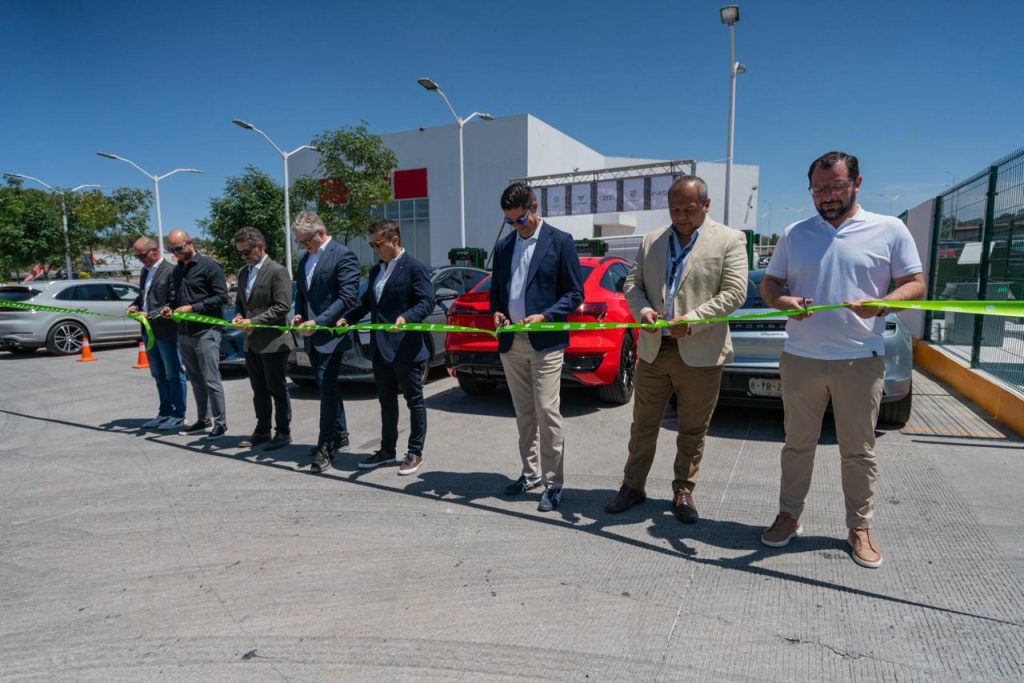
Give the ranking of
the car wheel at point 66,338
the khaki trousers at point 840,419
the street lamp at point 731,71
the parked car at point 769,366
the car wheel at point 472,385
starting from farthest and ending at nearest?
the street lamp at point 731,71
the car wheel at point 66,338
the car wheel at point 472,385
the parked car at point 769,366
the khaki trousers at point 840,419

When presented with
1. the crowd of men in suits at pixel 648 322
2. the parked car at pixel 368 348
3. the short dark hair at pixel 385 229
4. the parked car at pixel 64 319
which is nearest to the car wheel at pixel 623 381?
the parked car at pixel 368 348

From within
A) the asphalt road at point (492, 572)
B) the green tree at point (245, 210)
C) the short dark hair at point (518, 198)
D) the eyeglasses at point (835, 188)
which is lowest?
the asphalt road at point (492, 572)

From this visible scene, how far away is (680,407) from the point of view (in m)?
3.52

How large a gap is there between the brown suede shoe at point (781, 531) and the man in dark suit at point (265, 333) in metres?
3.92

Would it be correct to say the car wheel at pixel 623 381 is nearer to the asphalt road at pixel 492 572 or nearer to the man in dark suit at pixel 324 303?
the asphalt road at pixel 492 572

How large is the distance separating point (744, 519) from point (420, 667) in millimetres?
2157

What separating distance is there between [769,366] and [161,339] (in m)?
5.61

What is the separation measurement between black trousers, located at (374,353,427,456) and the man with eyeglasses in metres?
A: 1.98

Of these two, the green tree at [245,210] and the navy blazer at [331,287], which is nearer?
the navy blazer at [331,287]

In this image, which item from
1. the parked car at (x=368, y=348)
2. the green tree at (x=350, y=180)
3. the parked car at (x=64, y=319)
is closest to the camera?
the parked car at (x=368, y=348)

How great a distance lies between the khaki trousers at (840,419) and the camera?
9.70ft

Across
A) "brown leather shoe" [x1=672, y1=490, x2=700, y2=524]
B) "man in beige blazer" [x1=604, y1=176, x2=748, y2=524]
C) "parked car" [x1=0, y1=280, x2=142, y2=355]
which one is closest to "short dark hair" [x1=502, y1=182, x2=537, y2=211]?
"man in beige blazer" [x1=604, y1=176, x2=748, y2=524]

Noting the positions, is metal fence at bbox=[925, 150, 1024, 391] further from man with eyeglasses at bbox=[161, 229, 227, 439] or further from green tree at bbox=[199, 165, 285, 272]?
green tree at bbox=[199, 165, 285, 272]

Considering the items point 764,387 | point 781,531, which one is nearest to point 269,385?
point 781,531
